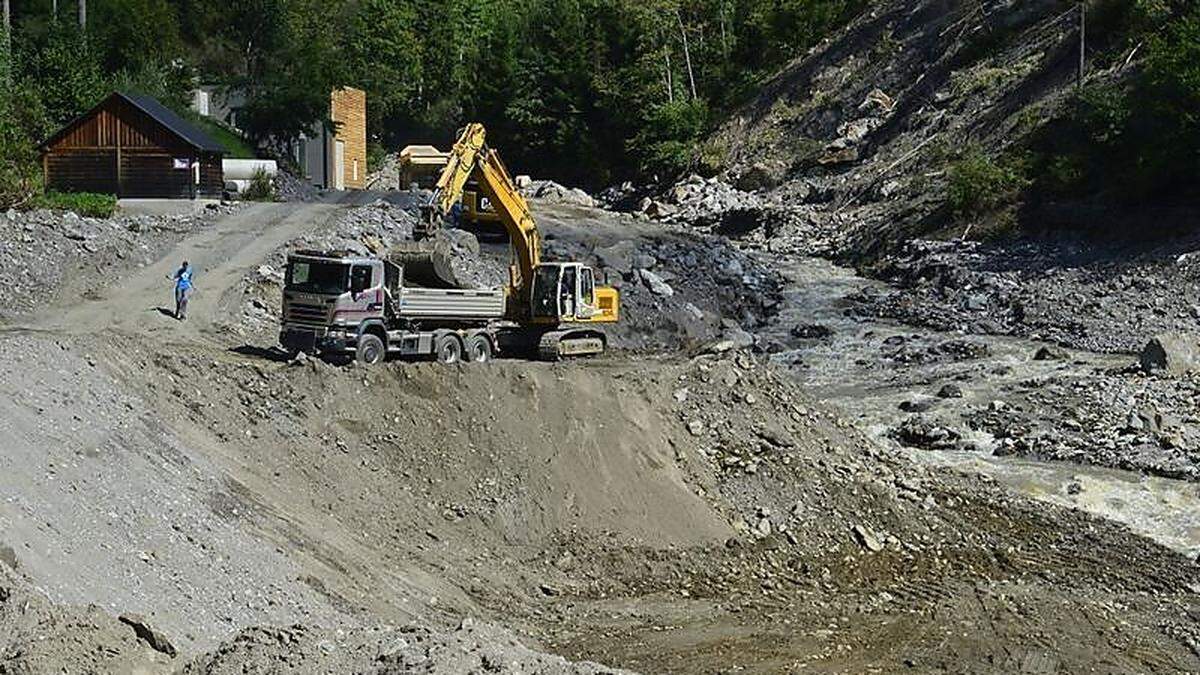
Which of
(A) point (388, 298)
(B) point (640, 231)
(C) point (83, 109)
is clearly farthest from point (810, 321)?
(C) point (83, 109)

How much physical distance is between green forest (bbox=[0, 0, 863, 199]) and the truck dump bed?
3265cm

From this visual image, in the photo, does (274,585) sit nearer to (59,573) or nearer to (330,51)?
(59,573)

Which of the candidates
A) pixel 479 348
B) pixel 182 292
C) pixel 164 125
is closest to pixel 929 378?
pixel 479 348

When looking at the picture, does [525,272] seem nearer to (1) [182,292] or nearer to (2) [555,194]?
(1) [182,292]

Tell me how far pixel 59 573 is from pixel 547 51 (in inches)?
2536

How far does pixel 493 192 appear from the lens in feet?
101

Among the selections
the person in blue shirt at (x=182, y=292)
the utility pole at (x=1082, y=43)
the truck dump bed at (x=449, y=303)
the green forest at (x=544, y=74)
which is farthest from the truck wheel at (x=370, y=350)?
the utility pole at (x=1082, y=43)

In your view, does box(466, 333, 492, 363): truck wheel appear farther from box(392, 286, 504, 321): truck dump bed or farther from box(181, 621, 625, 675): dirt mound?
box(181, 621, 625, 675): dirt mound

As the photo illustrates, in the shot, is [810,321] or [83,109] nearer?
[810,321]

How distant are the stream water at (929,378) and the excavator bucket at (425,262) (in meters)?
8.45

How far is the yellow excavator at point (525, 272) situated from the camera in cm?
2900

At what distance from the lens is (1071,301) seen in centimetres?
3897

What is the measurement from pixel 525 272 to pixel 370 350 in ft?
16.6

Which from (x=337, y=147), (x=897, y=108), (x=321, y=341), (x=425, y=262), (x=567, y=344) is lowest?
(x=567, y=344)
